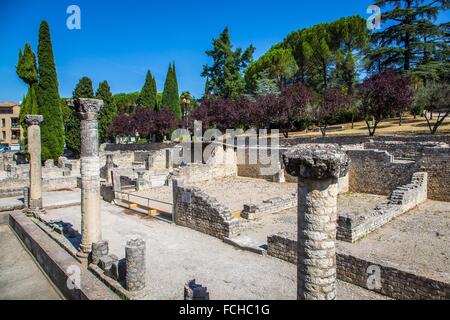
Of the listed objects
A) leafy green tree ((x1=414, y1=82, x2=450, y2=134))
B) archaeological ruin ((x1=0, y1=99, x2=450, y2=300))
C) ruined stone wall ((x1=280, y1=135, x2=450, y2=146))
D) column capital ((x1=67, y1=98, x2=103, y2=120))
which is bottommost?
archaeological ruin ((x1=0, y1=99, x2=450, y2=300))

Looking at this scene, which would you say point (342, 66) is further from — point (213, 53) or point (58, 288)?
point (58, 288)

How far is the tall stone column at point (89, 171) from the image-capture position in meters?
9.31

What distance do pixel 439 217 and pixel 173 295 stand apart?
1135 centimetres

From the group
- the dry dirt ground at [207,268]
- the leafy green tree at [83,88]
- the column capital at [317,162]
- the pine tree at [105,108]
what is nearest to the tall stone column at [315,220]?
the column capital at [317,162]

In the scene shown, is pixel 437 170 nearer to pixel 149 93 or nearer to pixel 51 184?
pixel 51 184

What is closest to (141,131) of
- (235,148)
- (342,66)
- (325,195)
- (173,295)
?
(235,148)

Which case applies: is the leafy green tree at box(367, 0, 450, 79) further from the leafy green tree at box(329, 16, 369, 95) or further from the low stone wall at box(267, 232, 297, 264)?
the low stone wall at box(267, 232, 297, 264)

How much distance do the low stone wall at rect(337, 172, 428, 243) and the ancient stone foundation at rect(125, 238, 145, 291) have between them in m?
6.33

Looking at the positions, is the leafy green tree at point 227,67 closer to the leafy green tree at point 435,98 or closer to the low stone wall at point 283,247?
the leafy green tree at point 435,98

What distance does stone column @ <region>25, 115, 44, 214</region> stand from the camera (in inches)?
545

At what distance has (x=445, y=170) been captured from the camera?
1554 cm

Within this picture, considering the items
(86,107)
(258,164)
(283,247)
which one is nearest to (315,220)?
(283,247)

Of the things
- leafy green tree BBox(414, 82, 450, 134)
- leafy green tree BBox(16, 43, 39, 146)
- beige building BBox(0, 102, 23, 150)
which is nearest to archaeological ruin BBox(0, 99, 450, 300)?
leafy green tree BBox(414, 82, 450, 134)

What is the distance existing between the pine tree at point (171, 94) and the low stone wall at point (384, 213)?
43.4 meters
